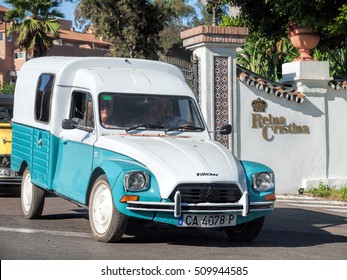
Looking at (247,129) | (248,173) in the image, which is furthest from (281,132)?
(248,173)

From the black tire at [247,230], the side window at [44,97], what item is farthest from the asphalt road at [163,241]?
the side window at [44,97]

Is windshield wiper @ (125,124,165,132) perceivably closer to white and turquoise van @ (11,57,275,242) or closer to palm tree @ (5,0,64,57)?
white and turquoise van @ (11,57,275,242)

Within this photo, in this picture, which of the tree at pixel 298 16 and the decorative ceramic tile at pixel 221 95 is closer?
the decorative ceramic tile at pixel 221 95

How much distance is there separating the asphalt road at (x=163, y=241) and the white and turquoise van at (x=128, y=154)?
322 millimetres

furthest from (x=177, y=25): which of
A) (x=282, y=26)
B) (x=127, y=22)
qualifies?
(x=282, y=26)

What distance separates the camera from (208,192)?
32.8ft

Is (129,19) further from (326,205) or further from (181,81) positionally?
(181,81)

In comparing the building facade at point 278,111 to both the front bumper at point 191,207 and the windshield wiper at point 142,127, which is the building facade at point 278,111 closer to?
the windshield wiper at point 142,127

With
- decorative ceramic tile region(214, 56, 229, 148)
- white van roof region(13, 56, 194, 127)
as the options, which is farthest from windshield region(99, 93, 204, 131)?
decorative ceramic tile region(214, 56, 229, 148)

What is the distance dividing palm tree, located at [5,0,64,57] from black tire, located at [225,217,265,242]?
3580 centimetres

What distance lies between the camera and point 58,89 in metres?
11.9

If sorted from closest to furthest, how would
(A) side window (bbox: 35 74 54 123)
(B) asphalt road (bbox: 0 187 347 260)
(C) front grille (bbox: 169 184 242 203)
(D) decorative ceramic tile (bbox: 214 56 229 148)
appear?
(B) asphalt road (bbox: 0 187 347 260), (C) front grille (bbox: 169 184 242 203), (A) side window (bbox: 35 74 54 123), (D) decorative ceramic tile (bbox: 214 56 229 148)

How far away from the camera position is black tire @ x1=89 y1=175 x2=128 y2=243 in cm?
1005

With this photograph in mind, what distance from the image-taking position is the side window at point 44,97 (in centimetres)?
1227
